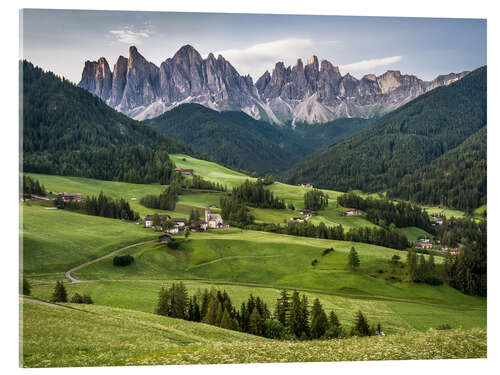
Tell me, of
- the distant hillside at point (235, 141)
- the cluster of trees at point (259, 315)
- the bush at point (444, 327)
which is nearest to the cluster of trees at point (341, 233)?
the bush at point (444, 327)

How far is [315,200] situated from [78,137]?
1883cm

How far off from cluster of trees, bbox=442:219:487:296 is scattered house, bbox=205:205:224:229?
1130cm

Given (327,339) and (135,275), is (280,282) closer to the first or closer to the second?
(327,339)

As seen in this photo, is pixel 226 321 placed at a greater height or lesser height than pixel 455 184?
lesser

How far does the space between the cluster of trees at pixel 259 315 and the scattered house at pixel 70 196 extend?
646cm

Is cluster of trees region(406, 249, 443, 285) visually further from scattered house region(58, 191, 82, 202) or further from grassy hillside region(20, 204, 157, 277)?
scattered house region(58, 191, 82, 202)

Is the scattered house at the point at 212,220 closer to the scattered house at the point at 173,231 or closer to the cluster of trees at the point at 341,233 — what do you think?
the cluster of trees at the point at 341,233

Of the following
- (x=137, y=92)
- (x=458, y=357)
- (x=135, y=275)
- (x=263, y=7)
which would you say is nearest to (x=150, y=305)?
(x=135, y=275)

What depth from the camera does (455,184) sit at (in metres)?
28.3

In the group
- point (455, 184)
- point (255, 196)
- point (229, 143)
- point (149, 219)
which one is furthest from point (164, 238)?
point (229, 143)

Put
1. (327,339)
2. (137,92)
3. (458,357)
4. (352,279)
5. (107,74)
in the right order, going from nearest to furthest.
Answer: (458,357), (327,339), (352,279), (107,74), (137,92)

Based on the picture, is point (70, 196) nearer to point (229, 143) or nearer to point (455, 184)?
point (455, 184)

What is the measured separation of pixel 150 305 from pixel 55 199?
257 inches

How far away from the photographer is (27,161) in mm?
14219
